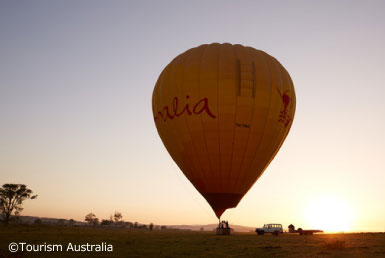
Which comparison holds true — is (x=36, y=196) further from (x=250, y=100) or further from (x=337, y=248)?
(x=337, y=248)

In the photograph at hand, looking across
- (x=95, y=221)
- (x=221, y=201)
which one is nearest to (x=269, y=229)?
(x=221, y=201)

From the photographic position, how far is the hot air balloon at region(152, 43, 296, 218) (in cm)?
3147

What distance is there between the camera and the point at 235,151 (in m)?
31.7

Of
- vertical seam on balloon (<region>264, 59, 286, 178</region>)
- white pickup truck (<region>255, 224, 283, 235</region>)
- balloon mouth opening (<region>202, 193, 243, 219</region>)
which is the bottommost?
white pickup truck (<region>255, 224, 283, 235</region>)

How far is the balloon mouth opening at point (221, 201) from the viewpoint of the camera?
32500 millimetres

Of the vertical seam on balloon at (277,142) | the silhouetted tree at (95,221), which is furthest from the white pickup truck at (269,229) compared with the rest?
the silhouetted tree at (95,221)

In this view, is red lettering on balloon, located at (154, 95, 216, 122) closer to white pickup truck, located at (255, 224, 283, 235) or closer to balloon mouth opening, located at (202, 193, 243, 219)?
balloon mouth opening, located at (202, 193, 243, 219)

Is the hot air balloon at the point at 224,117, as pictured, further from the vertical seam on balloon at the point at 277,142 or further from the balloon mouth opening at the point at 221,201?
the vertical seam on balloon at the point at 277,142

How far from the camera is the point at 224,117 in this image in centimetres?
3128

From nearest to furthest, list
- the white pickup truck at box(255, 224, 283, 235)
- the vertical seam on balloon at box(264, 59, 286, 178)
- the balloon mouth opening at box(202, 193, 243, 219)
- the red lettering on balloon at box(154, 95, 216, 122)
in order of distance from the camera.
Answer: the red lettering on balloon at box(154, 95, 216, 122), the balloon mouth opening at box(202, 193, 243, 219), the vertical seam on balloon at box(264, 59, 286, 178), the white pickup truck at box(255, 224, 283, 235)

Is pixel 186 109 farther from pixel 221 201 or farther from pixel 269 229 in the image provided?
pixel 269 229

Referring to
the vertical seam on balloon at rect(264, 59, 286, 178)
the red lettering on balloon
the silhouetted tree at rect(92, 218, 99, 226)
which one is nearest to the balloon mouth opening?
the vertical seam on balloon at rect(264, 59, 286, 178)

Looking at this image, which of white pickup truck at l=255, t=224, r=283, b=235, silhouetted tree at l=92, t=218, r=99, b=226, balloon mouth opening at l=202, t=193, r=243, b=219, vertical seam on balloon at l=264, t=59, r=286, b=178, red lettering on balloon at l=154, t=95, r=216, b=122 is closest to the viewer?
red lettering on balloon at l=154, t=95, r=216, b=122

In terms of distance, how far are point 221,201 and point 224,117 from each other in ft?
22.6
